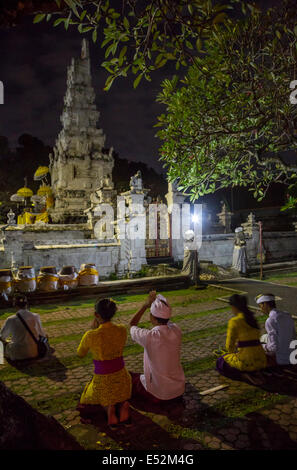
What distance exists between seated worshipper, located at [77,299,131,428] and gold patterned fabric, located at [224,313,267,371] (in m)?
1.66

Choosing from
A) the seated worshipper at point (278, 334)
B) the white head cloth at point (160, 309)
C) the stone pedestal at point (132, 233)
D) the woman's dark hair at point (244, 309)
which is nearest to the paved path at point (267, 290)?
the seated worshipper at point (278, 334)

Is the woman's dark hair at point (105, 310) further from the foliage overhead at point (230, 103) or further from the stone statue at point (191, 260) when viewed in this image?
the stone statue at point (191, 260)

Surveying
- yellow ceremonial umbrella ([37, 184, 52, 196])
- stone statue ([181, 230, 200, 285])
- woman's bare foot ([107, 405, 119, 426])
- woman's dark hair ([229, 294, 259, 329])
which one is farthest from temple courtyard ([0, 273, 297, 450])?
yellow ceremonial umbrella ([37, 184, 52, 196])

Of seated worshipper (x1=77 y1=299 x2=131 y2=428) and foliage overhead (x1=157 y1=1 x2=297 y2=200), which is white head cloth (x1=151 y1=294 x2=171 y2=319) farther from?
foliage overhead (x1=157 y1=1 x2=297 y2=200)

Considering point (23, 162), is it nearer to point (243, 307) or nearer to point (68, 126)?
point (68, 126)

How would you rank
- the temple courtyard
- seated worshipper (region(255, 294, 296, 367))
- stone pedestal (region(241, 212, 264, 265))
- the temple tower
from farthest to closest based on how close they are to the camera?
the temple tower → stone pedestal (region(241, 212, 264, 265)) → seated worshipper (region(255, 294, 296, 367)) → the temple courtyard

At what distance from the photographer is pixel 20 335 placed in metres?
4.64

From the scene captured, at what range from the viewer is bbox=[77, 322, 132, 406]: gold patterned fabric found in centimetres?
305

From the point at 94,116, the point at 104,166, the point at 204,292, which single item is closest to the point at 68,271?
the point at 204,292

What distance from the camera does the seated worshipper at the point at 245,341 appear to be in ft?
12.6

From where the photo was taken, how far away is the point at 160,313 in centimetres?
321

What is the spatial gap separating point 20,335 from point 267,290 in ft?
26.9

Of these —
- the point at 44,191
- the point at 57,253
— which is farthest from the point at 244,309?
the point at 44,191
